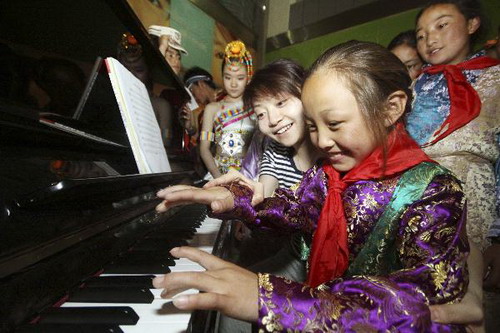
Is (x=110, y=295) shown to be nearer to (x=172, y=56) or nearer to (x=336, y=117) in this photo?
(x=336, y=117)

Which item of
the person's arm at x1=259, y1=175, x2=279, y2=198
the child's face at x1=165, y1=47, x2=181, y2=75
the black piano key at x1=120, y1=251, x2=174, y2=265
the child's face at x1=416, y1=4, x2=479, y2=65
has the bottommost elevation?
the black piano key at x1=120, y1=251, x2=174, y2=265


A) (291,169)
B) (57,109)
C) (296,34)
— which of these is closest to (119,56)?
(57,109)

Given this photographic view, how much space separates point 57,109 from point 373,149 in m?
1.03

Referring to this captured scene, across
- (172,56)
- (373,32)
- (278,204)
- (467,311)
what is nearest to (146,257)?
(278,204)

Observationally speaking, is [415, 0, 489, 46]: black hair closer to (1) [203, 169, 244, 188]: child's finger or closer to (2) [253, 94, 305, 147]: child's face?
(2) [253, 94, 305, 147]: child's face

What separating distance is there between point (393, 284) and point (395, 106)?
0.57m

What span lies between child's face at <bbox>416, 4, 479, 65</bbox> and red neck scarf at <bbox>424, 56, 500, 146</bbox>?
0.38 ft

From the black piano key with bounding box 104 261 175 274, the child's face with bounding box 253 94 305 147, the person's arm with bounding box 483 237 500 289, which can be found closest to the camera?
the black piano key with bounding box 104 261 175 274

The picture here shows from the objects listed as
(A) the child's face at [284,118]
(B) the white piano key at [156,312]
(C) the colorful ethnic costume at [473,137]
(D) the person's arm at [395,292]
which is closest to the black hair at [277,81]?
(A) the child's face at [284,118]

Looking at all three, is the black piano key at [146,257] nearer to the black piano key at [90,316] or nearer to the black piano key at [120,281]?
the black piano key at [120,281]

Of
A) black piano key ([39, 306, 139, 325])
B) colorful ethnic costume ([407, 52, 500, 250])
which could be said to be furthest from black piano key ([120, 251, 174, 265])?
colorful ethnic costume ([407, 52, 500, 250])

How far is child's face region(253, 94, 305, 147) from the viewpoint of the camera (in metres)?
1.58

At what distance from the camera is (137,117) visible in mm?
1098

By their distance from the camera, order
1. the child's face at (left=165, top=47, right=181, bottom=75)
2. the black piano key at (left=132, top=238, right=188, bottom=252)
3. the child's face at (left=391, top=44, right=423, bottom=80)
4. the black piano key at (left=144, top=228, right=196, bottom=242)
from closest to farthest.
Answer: the black piano key at (left=132, top=238, right=188, bottom=252) → the black piano key at (left=144, top=228, right=196, bottom=242) → the child's face at (left=391, top=44, right=423, bottom=80) → the child's face at (left=165, top=47, right=181, bottom=75)
